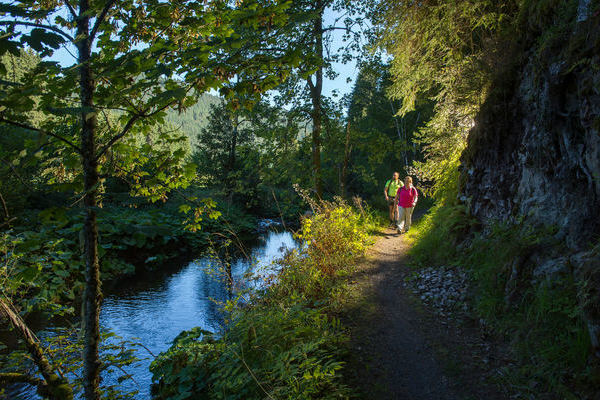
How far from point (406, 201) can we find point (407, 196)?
185mm

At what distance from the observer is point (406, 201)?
10484 millimetres

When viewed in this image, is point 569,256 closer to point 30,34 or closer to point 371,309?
point 371,309

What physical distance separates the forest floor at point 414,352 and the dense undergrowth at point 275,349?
1.01ft

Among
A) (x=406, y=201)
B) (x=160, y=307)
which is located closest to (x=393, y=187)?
(x=406, y=201)

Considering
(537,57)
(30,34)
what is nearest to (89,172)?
(30,34)

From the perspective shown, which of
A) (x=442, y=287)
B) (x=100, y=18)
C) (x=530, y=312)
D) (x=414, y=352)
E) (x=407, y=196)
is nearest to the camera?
(x=100, y=18)

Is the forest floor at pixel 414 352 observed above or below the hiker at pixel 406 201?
below

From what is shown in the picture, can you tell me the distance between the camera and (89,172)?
2262 mm

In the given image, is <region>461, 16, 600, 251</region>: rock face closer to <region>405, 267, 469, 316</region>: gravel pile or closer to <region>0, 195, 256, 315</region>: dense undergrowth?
<region>405, 267, 469, 316</region>: gravel pile

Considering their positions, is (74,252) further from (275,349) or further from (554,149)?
(554,149)

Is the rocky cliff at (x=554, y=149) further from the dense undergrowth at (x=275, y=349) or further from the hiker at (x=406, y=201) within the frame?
the hiker at (x=406, y=201)

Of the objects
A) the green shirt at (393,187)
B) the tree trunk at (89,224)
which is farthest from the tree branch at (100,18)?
the green shirt at (393,187)

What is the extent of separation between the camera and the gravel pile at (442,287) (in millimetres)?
4816

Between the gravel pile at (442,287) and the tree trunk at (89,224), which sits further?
the gravel pile at (442,287)
